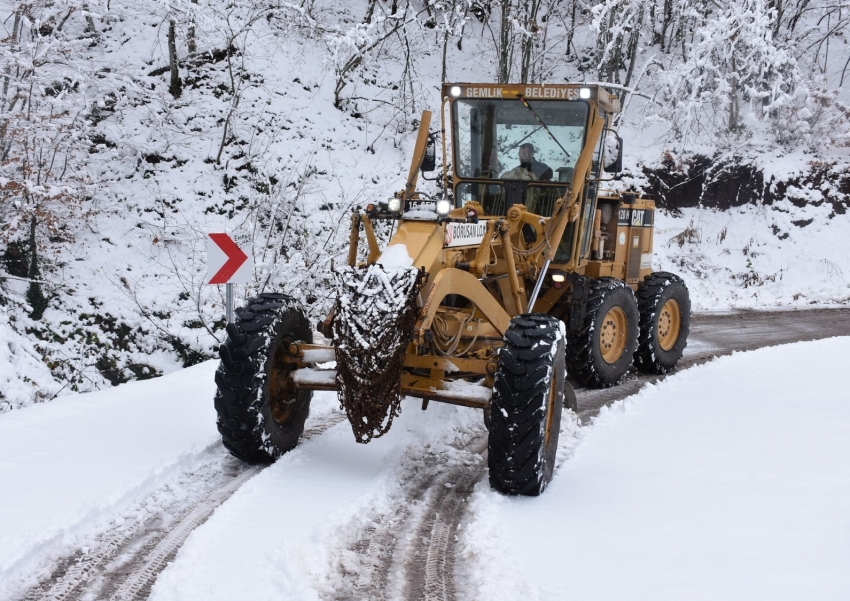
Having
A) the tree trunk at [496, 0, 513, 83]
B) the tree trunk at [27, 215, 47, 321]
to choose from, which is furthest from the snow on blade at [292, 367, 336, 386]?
the tree trunk at [496, 0, 513, 83]

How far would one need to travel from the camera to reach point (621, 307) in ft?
25.6

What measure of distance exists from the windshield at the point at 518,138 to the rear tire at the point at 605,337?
1.22m

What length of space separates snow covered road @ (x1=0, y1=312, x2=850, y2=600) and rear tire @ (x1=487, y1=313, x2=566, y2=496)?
0.53ft

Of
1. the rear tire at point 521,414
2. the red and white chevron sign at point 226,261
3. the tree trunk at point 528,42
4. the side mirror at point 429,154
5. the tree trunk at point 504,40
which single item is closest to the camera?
the rear tire at point 521,414

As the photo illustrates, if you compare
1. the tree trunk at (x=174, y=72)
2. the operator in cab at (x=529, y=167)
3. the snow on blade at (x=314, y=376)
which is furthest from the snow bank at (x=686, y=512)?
the tree trunk at (x=174, y=72)

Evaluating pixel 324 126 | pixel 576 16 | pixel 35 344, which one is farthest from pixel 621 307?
pixel 576 16

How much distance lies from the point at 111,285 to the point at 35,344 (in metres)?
1.81

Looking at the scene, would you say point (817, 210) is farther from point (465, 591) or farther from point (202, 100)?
point (465, 591)

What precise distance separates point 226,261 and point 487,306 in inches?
97.7

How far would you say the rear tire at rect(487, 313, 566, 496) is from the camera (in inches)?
185

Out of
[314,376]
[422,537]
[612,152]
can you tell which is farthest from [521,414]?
[612,152]

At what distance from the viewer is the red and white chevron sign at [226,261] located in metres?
6.71

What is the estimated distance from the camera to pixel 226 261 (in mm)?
6762

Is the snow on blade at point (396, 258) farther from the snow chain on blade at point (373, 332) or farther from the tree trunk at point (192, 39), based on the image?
the tree trunk at point (192, 39)
